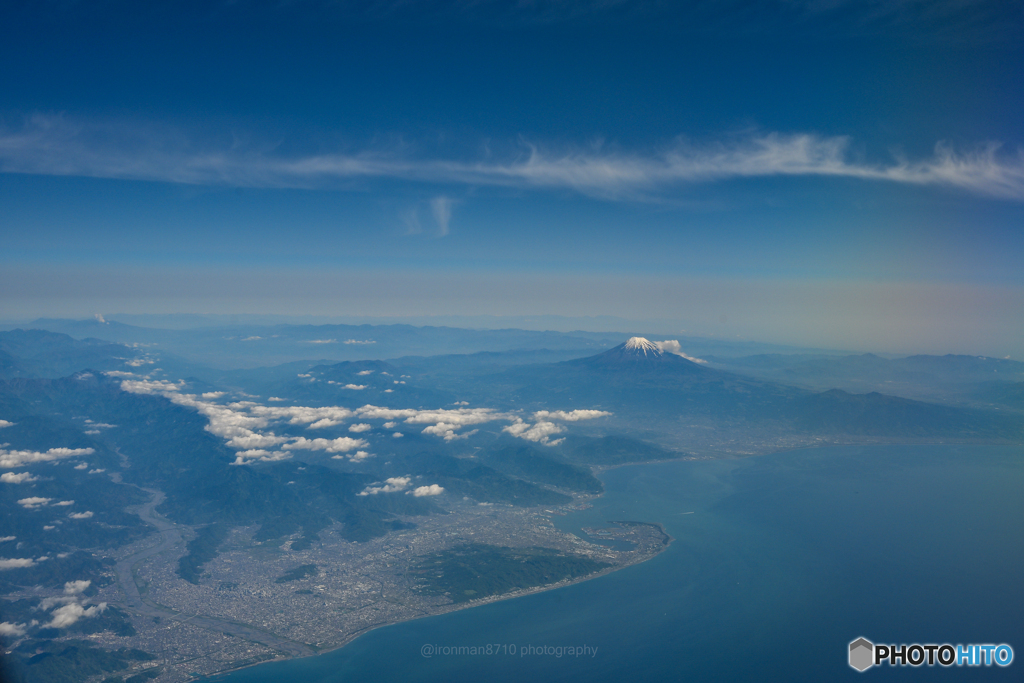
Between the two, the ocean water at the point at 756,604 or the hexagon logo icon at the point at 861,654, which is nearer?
the hexagon logo icon at the point at 861,654

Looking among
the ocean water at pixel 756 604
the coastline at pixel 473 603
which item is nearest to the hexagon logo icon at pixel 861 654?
the ocean water at pixel 756 604

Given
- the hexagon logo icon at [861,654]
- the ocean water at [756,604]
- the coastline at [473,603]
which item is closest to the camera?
the hexagon logo icon at [861,654]

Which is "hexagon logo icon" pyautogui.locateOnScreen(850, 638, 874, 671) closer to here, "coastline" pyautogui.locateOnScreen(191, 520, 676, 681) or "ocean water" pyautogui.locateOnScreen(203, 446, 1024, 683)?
"ocean water" pyautogui.locateOnScreen(203, 446, 1024, 683)

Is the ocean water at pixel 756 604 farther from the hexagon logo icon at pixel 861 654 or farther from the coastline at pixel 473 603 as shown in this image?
the hexagon logo icon at pixel 861 654

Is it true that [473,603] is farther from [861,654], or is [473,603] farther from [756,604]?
[861,654]

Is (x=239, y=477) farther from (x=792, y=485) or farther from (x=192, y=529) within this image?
(x=792, y=485)

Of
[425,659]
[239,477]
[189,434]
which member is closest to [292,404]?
[189,434]
